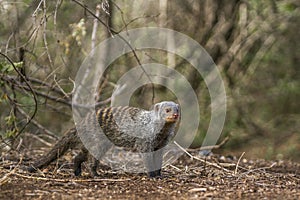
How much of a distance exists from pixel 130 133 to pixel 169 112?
48 centimetres

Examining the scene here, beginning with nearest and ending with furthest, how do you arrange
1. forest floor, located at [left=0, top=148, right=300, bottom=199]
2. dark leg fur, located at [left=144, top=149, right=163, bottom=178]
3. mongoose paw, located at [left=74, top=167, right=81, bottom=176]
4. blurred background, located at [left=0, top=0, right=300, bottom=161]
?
forest floor, located at [left=0, top=148, right=300, bottom=199]
dark leg fur, located at [left=144, top=149, right=163, bottom=178]
mongoose paw, located at [left=74, top=167, right=81, bottom=176]
blurred background, located at [left=0, top=0, right=300, bottom=161]

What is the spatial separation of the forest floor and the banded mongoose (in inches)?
6.9

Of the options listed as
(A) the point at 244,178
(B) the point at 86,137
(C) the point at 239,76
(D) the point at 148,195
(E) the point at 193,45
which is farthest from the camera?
(C) the point at 239,76

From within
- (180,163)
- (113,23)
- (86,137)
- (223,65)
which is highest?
A: (113,23)

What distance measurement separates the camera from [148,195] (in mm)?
4070

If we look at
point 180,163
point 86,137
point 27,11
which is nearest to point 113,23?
point 27,11

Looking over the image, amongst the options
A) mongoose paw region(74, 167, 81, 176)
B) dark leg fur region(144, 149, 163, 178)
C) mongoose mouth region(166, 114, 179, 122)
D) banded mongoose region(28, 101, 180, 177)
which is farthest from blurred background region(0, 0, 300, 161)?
mongoose mouth region(166, 114, 179, 122)

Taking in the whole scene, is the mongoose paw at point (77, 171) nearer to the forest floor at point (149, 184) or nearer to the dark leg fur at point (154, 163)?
the forest floor at point (149, 184)

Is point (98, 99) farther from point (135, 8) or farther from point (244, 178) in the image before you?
point (244, 178)

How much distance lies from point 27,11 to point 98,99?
1.92 metres

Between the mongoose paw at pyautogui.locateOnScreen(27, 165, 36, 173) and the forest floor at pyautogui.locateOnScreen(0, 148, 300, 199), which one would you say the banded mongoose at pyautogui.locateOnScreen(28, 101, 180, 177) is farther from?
the forest floor at pyautogui.locateOnScreen(0, 148, 300, 199)

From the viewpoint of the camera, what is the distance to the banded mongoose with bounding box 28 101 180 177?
5.29 m

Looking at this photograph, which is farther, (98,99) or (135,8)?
(135,8)

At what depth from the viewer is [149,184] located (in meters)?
4.62
